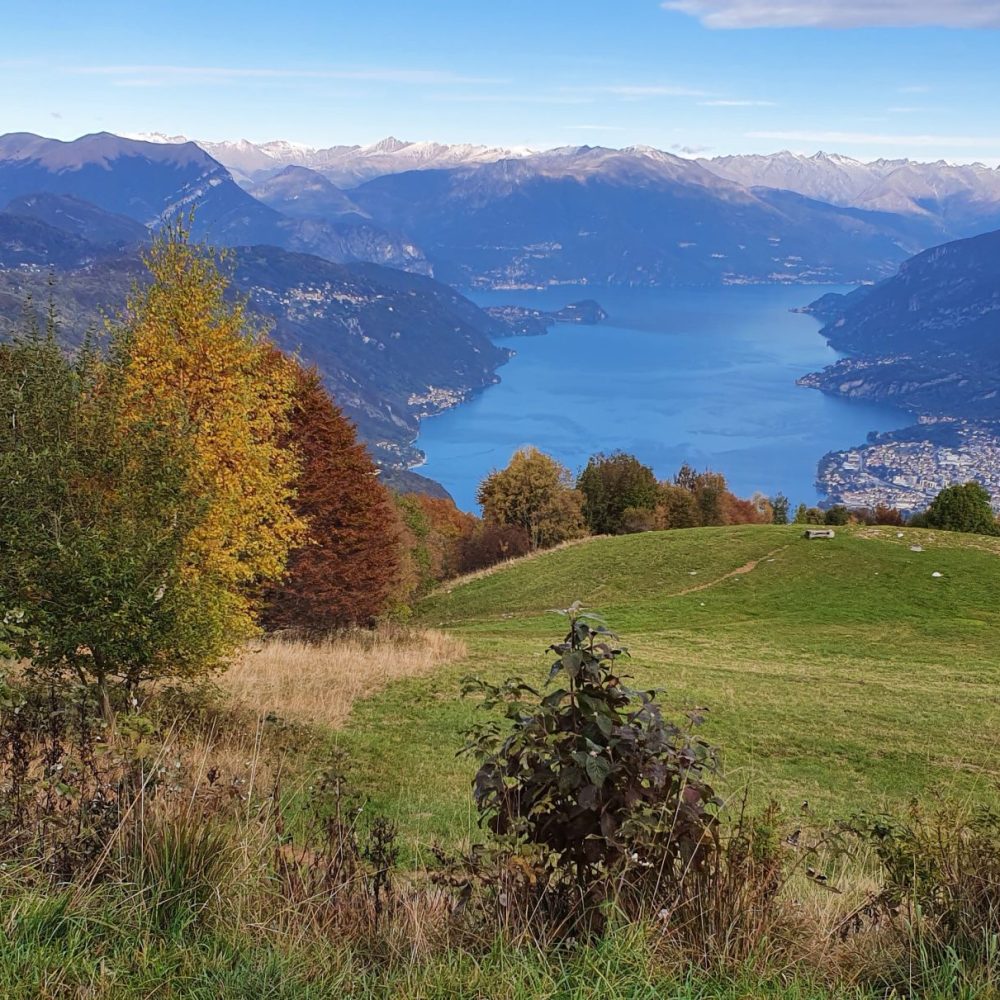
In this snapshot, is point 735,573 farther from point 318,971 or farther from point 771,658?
point 318,971

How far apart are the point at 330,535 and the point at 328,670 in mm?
12243

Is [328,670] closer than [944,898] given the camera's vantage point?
No

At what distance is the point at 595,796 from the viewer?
11.3 feet

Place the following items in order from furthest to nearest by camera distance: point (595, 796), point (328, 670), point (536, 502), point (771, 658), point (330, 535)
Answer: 1. point (536, 502)
2. point (330, 535)
3. point (771, 658)
4. point (328, 670)
5. point (595, 796)

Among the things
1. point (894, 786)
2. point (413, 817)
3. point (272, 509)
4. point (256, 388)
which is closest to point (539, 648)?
point (272, 509)

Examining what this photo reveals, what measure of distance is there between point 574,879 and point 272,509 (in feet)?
56.0

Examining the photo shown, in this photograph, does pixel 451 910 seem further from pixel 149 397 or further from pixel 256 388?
pixel 256 388

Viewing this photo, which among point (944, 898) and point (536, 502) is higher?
point (536, 502)

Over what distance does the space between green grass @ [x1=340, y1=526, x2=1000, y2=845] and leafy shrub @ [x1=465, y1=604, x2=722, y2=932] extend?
140 centimetres

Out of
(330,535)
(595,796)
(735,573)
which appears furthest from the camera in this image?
(735,573)

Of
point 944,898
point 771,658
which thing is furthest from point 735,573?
point 944,898

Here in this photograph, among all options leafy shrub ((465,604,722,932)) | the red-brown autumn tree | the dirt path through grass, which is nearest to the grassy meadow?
the dirt path through grass

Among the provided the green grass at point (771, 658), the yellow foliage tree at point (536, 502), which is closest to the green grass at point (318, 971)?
the green grass at point (771, 658)

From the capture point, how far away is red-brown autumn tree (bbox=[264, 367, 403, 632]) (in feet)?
90.8
